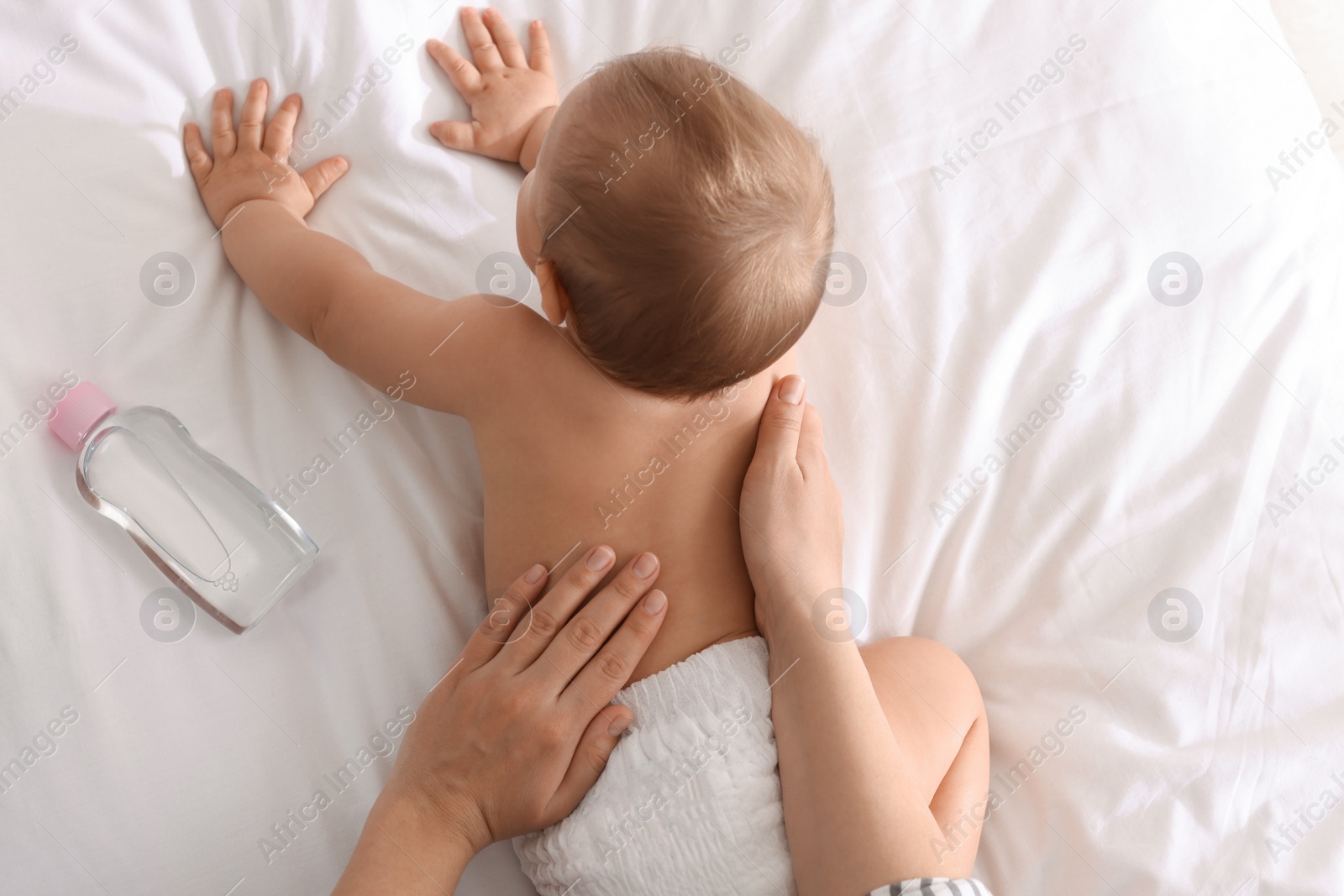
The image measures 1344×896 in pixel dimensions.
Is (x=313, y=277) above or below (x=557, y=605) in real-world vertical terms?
above

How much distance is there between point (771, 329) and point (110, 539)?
0.77 m

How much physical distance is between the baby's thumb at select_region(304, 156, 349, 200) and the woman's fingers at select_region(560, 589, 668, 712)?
66 cm

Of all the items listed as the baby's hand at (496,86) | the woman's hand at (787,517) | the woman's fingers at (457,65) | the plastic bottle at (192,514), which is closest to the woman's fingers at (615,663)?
the woman's hand at (787,517)

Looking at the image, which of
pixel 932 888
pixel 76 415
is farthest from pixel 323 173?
pixel 932 888

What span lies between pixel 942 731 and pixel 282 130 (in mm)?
1059

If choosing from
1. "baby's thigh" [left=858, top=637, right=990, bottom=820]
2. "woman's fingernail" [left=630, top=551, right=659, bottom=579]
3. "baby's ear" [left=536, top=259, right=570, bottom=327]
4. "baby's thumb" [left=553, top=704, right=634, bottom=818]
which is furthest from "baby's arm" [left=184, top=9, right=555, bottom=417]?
"baby's thigh" [left=858, top=637, right=990, bottom=820]

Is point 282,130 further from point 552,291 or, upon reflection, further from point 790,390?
point 790,390

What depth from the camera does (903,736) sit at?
0.98 meters

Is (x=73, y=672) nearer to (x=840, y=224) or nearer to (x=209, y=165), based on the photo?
(x=209, y=165)

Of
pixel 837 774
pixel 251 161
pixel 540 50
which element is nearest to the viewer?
pixel 837 774

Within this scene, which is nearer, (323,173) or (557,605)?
(557,605)

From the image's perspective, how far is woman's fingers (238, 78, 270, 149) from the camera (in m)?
1.09

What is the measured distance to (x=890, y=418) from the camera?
1.12m

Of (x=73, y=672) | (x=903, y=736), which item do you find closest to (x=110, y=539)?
(x=73, y=672)
